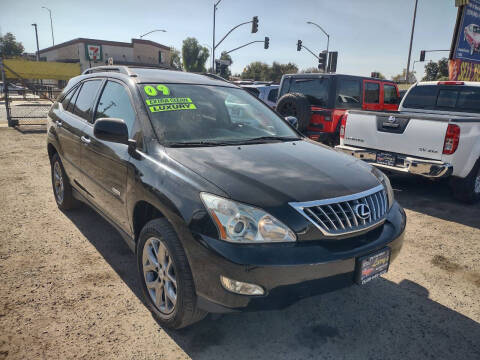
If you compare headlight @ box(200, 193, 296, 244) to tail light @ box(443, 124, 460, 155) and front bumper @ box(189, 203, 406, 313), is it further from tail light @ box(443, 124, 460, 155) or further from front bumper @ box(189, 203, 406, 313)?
tail light @ box(443, 124, 460, 155)

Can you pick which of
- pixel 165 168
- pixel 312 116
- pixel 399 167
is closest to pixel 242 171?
pixel 165 168

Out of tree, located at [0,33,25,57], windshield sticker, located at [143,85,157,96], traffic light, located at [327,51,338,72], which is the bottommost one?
windshield sticker, located at [143,85,157,96]

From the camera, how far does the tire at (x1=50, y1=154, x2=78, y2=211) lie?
4.34m

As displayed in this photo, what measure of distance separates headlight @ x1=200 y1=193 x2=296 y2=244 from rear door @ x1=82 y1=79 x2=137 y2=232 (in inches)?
42.3

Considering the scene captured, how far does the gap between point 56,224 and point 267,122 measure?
2.74 m

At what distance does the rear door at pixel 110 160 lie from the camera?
2837mm

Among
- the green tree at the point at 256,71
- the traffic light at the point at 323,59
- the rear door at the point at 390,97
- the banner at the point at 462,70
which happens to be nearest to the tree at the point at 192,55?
the green tree at the point at 256,71

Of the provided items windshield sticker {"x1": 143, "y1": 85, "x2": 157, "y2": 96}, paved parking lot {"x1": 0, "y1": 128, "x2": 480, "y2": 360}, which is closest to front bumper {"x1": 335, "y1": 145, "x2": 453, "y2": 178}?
paved parking lot {"x1": 0, "y1": 128, "x2": 480, "y2": 360}

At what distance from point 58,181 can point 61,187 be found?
15 cm

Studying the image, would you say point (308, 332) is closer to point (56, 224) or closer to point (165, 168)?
point (165, 168)

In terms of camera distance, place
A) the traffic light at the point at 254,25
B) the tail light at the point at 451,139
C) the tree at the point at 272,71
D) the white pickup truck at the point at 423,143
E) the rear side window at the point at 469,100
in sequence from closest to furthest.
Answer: the tail light at the point at 451,139 < the white pickup truck at the point at 423,143 < the rear side window at the point at 469,100 < the traffic light at the point at 254,25 < the tree at the point at 272,71

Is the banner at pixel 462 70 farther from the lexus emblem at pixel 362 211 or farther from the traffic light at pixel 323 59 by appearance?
the lexus emblem at pixel 362 211

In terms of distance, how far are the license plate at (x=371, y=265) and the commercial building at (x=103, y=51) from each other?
44521 millimetres

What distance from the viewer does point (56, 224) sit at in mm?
4223
